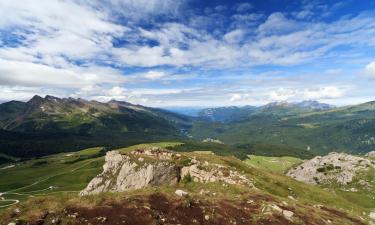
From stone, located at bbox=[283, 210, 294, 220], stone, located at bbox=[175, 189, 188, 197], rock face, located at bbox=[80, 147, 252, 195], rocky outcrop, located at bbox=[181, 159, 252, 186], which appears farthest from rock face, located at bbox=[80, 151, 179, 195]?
stone, located at bbox=[283, 210, 294, 220]

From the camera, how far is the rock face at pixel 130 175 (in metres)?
71.6

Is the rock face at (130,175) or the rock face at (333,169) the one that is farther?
the rock face at (333,169)

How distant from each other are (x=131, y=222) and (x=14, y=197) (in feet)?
582

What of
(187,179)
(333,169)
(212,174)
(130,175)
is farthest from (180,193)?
(333,169)

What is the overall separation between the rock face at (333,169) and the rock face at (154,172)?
9922cm

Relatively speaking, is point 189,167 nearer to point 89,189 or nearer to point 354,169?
point 89,189

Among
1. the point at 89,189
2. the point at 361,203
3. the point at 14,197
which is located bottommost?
the point at 14,197

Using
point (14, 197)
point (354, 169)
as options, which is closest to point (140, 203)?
point (354, 169)

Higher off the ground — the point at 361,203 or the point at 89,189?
the point at 89,189

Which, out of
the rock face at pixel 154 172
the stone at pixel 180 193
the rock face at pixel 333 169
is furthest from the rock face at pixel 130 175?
the rock face at pixel 333 169

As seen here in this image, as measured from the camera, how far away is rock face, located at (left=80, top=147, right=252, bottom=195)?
6812cm

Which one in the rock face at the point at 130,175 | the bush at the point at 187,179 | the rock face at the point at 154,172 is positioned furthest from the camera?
the rock face at the point at 130,175

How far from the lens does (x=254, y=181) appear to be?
6662 centimetres

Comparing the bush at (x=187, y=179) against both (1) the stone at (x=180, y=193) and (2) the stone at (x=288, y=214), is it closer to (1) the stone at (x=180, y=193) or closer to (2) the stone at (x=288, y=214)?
(1) the stone at (x=180, y=193)
